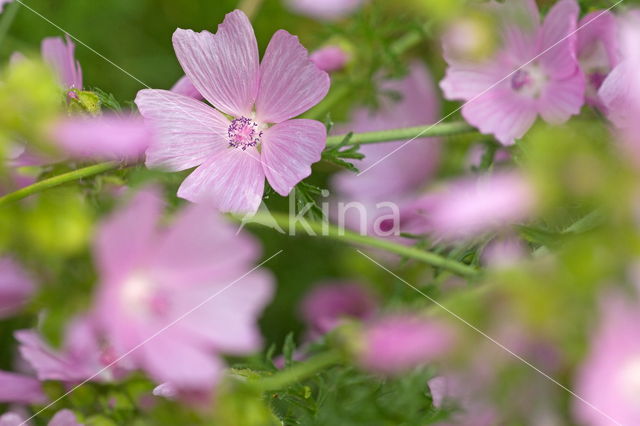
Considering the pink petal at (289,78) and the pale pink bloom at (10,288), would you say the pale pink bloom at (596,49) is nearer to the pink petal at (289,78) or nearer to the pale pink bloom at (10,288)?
the pink petal at (289,78)

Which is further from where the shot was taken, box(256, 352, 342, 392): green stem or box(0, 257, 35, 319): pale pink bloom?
box(256, 352, 342, 392): green stem

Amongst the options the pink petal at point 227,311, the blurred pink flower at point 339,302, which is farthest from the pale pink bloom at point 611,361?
the blurred pink flower at point 339,302

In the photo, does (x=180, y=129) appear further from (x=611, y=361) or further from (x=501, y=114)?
(x=611, y=361)

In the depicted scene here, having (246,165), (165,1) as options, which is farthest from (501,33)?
(165,1)

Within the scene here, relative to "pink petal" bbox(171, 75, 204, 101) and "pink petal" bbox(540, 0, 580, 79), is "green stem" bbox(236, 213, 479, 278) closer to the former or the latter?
"pink petal" bbox(171, 75, 204, 101)

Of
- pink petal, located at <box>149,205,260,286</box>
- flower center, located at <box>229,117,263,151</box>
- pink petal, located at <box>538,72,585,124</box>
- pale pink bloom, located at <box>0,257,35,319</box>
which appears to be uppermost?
pink petal, located at <box>538,72,585,124</box>

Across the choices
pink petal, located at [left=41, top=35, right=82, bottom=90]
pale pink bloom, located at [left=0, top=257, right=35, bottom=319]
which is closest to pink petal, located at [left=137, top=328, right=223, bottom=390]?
pale pink bloom, located at [left=0, top=257, right=35, bottom=319]

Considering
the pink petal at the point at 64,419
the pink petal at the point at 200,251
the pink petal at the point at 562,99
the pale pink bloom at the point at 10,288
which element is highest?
the pink petal at the point at 562,99

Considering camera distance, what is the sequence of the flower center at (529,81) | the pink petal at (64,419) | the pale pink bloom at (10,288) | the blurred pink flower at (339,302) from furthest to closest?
1. the blurred pink flower at (339,302)
2. the flower center at (529,81)
3. the pink petal at (64,419)
4. the pale pink bloom at (10,288)
